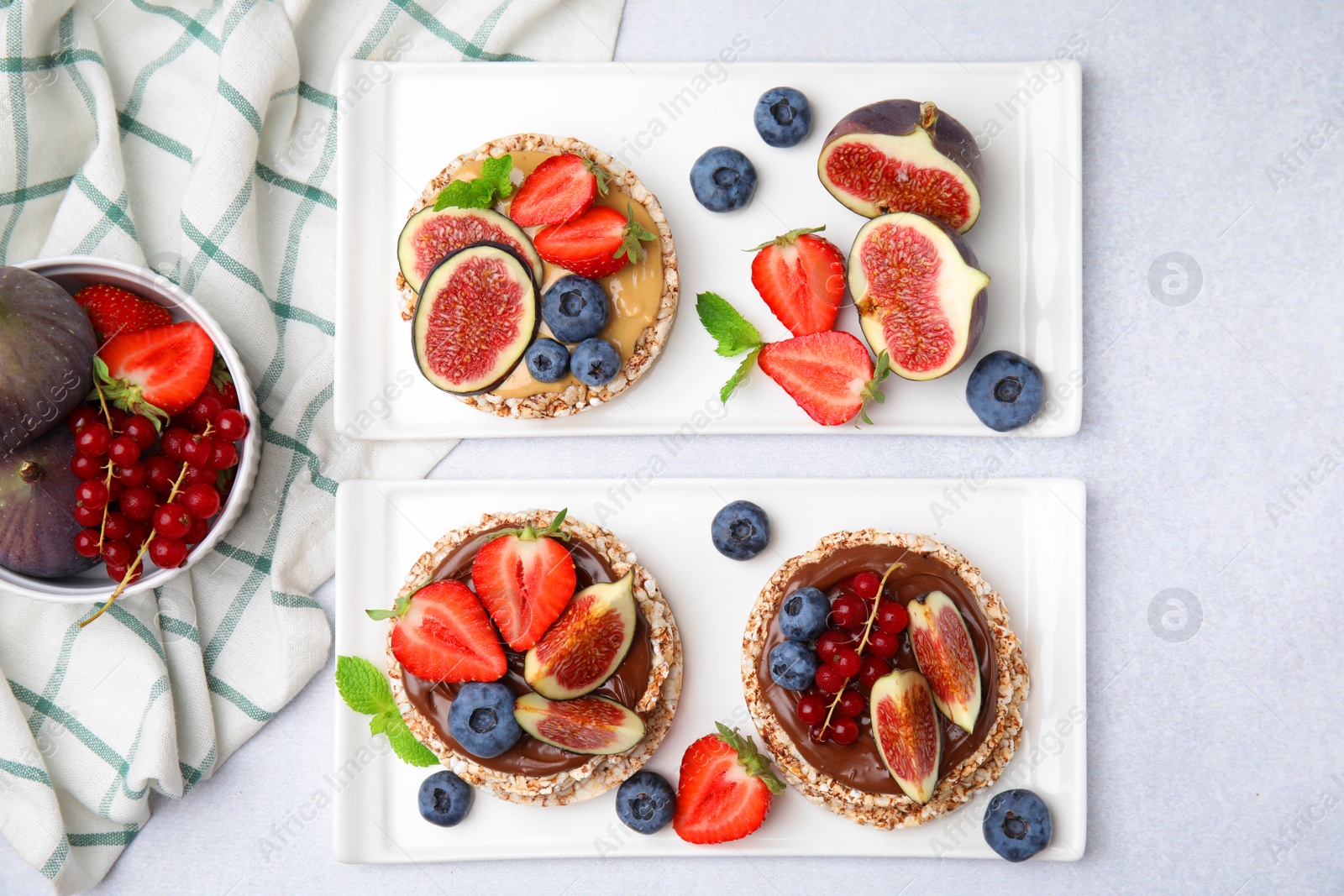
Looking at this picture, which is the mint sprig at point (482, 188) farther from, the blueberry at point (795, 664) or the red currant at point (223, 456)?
the blueberry at point (795, 664)

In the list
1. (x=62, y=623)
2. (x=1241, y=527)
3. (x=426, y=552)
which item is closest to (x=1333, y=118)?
(x=1241, y=527)

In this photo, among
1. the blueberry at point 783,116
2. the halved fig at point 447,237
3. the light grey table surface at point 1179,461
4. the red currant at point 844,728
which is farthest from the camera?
the light grey table surface at point 1179,461

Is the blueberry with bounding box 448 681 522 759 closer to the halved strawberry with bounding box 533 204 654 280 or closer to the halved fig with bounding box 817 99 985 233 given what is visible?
the halved strawberry with bounding box 533 204 654 280

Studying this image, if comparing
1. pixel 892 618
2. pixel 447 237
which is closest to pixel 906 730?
pixel 892 618

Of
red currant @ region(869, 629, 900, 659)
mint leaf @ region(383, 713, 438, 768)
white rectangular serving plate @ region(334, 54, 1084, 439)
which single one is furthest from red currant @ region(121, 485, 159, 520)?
red currant @ region(869, 629, 900, 659)

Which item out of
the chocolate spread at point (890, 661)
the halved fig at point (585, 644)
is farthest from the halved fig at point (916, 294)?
the halved fig at point (585, 644)

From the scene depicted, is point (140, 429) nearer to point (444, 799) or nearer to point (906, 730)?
point (444, 799)
